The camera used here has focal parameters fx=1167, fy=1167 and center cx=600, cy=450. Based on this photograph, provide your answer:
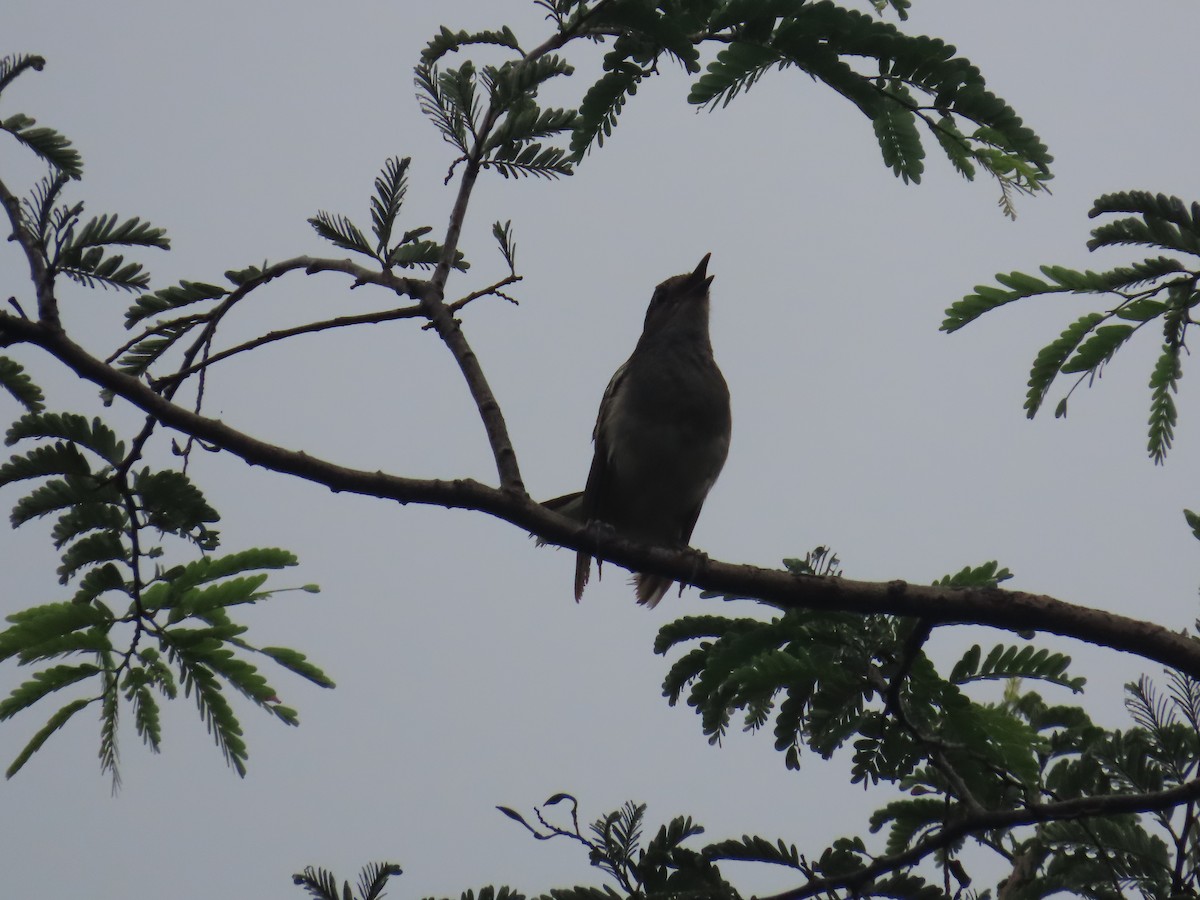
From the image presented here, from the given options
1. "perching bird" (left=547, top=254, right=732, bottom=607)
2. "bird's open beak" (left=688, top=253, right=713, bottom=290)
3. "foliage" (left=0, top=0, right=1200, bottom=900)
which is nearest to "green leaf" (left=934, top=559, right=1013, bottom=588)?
"foliage" (left=0, top=0, right=1200, bottom=900)

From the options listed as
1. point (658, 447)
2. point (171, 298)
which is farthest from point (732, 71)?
point (658, 447)

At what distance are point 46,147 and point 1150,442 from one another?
4055 mm

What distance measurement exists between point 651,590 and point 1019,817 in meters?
4.26

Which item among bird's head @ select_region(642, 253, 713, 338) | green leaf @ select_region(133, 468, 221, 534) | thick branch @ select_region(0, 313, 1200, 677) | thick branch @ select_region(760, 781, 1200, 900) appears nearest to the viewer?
thick branch @ select_region(760, 781, 1200, 900)

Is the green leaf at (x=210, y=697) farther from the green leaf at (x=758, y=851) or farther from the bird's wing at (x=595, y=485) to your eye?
the bird's wing at (x=595, y=485)

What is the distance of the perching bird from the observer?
22.6ft

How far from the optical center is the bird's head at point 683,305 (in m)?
7.82

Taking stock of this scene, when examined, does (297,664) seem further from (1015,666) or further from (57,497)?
(1015,666)

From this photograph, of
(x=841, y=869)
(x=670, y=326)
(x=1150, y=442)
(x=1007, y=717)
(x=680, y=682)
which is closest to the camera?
(x=841, y=869)

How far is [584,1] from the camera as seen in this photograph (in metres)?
3.73

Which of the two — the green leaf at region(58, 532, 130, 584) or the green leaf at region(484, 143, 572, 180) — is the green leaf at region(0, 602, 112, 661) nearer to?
the green leaf at region(58, 532, 130, 584)

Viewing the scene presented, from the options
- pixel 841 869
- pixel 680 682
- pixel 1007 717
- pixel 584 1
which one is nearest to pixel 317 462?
pixel 680 682

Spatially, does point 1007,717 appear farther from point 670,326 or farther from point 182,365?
point 670,326

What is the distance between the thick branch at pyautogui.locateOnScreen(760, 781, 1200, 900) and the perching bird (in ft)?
11.7
